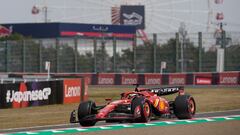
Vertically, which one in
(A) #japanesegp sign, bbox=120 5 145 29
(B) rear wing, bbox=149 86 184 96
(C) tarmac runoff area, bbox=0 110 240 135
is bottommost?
(C) tarmac runoff area, bbox=0 110 240 135

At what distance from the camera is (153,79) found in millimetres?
52625

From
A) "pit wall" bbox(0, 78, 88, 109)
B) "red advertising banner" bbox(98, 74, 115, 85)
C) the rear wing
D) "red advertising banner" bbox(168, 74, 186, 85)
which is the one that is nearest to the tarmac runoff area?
the rear wing

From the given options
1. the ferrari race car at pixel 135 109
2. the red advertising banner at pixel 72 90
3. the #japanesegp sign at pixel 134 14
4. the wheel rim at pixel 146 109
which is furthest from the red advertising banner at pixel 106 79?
the #japanesegp sign at pixel 134 14

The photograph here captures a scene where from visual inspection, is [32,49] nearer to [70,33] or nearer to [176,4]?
[70,33]

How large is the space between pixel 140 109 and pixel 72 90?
47.3 ft

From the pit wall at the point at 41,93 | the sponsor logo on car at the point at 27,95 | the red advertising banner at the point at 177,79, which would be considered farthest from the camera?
the red advertising banner at the point at 177,79

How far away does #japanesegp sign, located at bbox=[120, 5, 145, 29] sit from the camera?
136125 mm

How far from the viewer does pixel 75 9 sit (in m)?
141

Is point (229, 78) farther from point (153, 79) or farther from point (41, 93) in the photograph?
point (41, 93)

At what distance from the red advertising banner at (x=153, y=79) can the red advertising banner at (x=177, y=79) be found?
0.97 meters

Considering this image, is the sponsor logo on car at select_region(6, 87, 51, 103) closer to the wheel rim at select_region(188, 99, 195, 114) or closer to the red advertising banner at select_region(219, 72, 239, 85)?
the wheel rim at select_region(188, 99, 195, 114)

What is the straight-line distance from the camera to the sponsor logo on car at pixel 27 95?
26.9 meters

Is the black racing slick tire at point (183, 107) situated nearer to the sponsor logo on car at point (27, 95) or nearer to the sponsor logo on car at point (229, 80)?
the sponsor logo on car at point (27, 95)

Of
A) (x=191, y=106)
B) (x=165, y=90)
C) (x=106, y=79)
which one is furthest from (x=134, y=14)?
(x=191, y=106)
